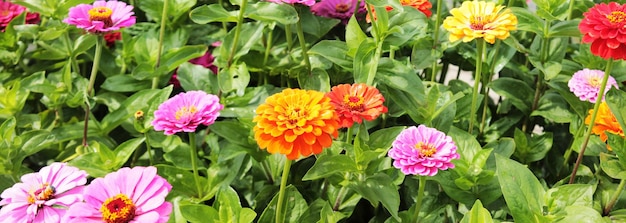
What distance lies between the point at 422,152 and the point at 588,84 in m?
0.41

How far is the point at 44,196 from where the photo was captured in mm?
741

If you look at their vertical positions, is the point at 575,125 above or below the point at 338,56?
below

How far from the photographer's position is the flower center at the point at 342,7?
127 centimetres

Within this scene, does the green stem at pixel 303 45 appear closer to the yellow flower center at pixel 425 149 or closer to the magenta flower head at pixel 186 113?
the magenta flower head at pixel 186 113

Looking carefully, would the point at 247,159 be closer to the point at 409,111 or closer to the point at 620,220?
the point at 409,111

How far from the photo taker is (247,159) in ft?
3.46

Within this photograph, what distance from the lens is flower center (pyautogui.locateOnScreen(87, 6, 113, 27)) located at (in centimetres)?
109

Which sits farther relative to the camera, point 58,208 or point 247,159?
point 247,159

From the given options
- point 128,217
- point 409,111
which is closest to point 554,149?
point 409,111

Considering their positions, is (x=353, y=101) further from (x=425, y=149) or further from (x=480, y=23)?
(x=480, y=23)

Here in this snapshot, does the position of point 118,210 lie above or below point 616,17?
below

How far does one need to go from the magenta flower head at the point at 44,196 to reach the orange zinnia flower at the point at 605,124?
30.1 inches

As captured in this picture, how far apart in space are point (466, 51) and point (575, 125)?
236mm

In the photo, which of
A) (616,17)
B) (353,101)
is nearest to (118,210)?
(353,101)
